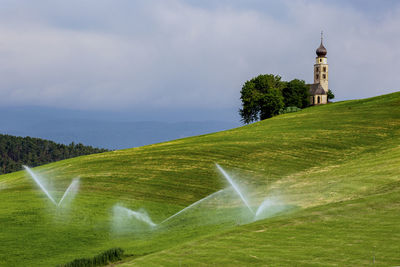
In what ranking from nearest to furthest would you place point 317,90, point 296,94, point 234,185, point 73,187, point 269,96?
point 73,187 → point 234,185 → point 269,96 → point 296,94 → point 317,90

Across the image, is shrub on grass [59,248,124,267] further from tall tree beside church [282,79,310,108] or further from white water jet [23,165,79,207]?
tall tree beside church [282,79,310,108]

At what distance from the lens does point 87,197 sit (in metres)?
47.9

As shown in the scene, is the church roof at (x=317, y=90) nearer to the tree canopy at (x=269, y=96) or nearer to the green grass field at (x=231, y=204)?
the tree canopy at (x=269, y=96)

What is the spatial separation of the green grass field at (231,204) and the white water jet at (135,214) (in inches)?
29.9

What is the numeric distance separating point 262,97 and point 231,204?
331ft

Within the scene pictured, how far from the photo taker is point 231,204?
43.5 m

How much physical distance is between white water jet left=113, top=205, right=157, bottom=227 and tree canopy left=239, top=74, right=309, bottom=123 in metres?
100

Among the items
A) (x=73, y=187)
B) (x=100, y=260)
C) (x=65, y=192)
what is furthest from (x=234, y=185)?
(x=100, y=260)

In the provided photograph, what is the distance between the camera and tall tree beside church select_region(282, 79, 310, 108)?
6088 inches

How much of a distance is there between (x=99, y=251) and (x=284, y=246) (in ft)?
42.8

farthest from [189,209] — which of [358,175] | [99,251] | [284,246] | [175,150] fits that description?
[175,150]

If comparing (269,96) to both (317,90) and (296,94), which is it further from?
(317,90)

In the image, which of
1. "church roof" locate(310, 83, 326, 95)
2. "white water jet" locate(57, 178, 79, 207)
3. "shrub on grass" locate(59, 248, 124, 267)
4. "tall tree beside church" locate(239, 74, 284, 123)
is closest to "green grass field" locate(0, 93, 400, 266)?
"white water jet" locate(57, 178, 79, 207)

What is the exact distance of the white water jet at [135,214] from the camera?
41453 millimetres
